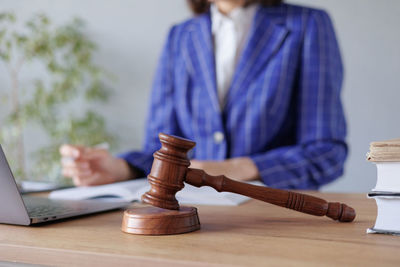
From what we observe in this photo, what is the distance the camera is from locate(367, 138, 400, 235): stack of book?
23.3 inches

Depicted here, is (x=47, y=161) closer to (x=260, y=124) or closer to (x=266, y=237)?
(x=260, y=124)

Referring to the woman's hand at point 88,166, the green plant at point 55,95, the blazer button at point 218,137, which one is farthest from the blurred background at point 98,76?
the woman's hand at point 88,166

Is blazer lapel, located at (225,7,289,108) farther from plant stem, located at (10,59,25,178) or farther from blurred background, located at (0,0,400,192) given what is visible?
plant stem, located at (10,59,25,178)

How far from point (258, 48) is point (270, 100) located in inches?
8.0

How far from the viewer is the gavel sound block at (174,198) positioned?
642 mm

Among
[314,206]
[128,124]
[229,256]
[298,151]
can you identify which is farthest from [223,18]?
[128,124]

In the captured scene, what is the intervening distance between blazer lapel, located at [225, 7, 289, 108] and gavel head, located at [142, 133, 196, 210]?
0.99 metres

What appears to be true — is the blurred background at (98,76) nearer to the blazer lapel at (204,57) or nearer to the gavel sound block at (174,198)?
the blazer lapel at (204,57)

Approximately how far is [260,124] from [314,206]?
90cm

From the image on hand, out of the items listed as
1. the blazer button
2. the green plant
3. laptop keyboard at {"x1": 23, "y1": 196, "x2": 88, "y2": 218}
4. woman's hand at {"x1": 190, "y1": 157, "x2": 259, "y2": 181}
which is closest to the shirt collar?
the blazer button

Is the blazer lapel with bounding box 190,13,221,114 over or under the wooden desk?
over

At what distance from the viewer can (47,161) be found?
3453 millimetres

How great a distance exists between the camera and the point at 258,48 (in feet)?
5.47

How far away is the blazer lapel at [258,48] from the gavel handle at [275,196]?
95 centimetres
